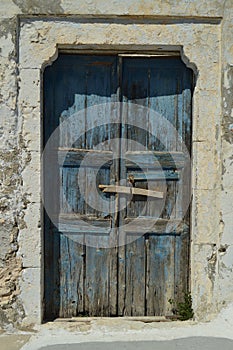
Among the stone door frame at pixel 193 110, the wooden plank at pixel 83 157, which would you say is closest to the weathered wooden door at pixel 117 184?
the wooden plank at pixel 83 157

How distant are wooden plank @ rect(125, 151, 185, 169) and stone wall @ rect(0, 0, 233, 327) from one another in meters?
0.19

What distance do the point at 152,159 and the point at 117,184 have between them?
0.36 meters

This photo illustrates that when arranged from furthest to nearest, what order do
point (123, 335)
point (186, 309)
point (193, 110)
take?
point (186, 309)
point (193, 110)
point (123, 335)

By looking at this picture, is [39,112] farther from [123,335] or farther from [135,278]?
[123,335]

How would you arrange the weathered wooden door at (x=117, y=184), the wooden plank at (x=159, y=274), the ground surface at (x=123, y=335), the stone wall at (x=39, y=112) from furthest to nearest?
1. the wooden plank at (x=159, y=274)
2. the weathered wooden door at (x=117, y=184)
3. the stone wall at (x=39, y=112)
4. the ground surface at (x=123, y=335)

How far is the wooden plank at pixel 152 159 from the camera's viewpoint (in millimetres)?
4129

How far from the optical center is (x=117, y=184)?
164 inches

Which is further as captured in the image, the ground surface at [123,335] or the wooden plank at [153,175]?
the wooden plank at [153,175]

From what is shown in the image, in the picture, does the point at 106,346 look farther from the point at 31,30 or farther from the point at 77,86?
the point at 31,30

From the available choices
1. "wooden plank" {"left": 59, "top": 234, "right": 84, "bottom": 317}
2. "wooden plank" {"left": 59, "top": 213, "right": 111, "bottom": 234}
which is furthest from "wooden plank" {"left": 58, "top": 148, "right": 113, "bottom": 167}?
"wooden plank" {"left": 59, "top": 234, "right": 84, "bottom": 317}

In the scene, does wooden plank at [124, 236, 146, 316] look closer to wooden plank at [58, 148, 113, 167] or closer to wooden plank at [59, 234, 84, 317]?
wooden plank at [59, 234, 84, 317]

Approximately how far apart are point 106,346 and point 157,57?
230cm

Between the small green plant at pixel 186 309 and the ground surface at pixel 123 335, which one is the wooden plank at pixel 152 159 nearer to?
the small green plant at pixel 186 309

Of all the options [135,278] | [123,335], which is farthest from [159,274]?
[123,335]
